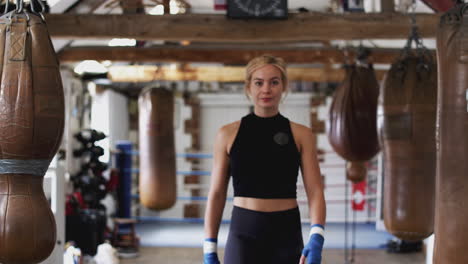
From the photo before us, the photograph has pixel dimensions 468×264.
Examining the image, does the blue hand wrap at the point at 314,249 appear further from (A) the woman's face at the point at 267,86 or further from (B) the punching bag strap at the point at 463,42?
(B) the punching bag strap at the point at 463,42

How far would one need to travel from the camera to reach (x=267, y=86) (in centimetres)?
246

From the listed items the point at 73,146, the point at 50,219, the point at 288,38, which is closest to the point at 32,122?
the point at 50,219

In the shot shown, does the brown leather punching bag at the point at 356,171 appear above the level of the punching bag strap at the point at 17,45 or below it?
below

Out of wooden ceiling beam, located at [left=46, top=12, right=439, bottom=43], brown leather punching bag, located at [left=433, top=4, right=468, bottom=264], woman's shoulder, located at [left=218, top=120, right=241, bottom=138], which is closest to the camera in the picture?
brown leather punching bag, located at [left=433, top=4, right=468, bottom=264]

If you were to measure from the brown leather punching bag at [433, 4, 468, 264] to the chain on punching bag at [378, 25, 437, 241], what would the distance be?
4.30 ft

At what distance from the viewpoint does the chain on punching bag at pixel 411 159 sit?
365 centimetres

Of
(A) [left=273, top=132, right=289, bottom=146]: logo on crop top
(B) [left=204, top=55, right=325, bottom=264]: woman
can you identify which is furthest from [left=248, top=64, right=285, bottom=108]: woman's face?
(A) [left=273, top=132, right=289, bottom=146]: logo on crop top

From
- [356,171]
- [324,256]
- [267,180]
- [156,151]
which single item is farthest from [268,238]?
[324,256]

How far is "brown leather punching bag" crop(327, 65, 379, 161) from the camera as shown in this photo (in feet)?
17.0

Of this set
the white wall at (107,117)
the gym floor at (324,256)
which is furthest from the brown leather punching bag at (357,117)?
the white wall at (107,117)

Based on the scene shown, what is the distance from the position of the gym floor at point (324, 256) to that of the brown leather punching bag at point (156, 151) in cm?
196

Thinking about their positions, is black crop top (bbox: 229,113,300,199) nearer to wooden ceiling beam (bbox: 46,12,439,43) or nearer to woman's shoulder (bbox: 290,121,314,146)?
woman's shoulder (bbox: 290,121,314,146)

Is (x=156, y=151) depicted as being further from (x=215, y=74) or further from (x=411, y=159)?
(x=215, y=74)

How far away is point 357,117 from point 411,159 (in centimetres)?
155
